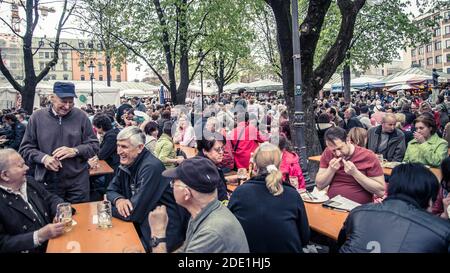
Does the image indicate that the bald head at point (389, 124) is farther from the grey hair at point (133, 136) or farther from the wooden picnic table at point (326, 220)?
the grey hair at point (133, 136)

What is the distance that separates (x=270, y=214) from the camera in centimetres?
291

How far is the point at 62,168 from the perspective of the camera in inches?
172

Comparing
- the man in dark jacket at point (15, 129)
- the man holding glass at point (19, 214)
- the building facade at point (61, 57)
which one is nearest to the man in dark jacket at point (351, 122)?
the man holding glass at point (19, 214)

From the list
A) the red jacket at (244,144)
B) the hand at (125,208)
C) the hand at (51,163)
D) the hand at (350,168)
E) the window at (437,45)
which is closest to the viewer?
the hand at (125,208)

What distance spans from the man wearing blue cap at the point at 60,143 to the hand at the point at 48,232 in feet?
4.23

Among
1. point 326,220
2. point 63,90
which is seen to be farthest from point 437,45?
point 63,90

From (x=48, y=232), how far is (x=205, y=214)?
1.56 metres

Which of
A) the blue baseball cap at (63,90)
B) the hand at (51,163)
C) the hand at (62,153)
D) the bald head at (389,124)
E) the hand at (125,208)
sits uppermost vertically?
the blue baseball cap at (63,90)

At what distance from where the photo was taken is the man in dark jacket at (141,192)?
3363 millimetres

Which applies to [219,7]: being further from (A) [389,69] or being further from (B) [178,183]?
(A) [389,69]

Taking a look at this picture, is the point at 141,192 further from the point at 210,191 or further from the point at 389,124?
the point at 389,124

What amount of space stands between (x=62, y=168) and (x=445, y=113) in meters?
9.77

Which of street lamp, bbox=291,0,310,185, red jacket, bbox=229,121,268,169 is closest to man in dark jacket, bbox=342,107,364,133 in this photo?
street lamp, bbox=291,0,310,185
